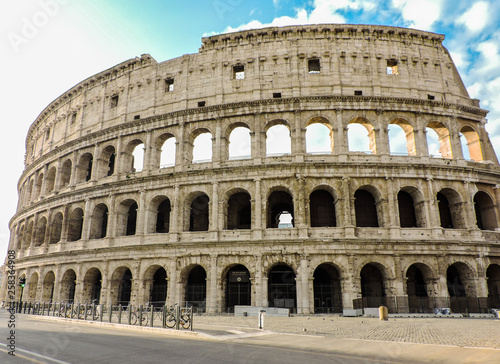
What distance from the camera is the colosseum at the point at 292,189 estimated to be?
2083cm

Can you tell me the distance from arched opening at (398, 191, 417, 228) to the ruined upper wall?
6956mm

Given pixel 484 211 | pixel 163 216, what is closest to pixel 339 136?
pixel 484 211

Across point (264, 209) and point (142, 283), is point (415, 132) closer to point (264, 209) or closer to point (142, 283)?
point (264, 209)

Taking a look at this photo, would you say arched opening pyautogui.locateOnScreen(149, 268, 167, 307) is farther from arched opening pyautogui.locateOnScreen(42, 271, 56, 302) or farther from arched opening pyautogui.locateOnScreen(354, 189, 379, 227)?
arched opening pyautogui.locateOnScreen(354, 189, 379, 227)

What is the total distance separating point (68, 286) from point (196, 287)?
37.0 ft

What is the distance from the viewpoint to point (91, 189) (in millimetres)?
26703

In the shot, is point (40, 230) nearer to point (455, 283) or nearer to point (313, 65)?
point (313, 65)

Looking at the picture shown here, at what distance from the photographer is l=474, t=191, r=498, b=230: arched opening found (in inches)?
907

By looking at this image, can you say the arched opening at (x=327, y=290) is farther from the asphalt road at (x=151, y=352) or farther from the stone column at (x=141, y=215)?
the asphalt road at (x=151, y=352)

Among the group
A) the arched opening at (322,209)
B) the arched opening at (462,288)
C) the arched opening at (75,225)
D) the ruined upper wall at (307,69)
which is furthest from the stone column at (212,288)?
the arched opening at (462,288)

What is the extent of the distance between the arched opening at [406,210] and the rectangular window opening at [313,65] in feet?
35.7

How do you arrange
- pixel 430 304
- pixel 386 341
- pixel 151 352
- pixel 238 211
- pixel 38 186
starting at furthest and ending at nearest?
A: pixel 38 186 < pixel 238 211 < pixel 430 304 < pixel 386 341 < pixel 151 352

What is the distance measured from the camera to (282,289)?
22.2m

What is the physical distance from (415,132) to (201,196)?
16.1 meters
